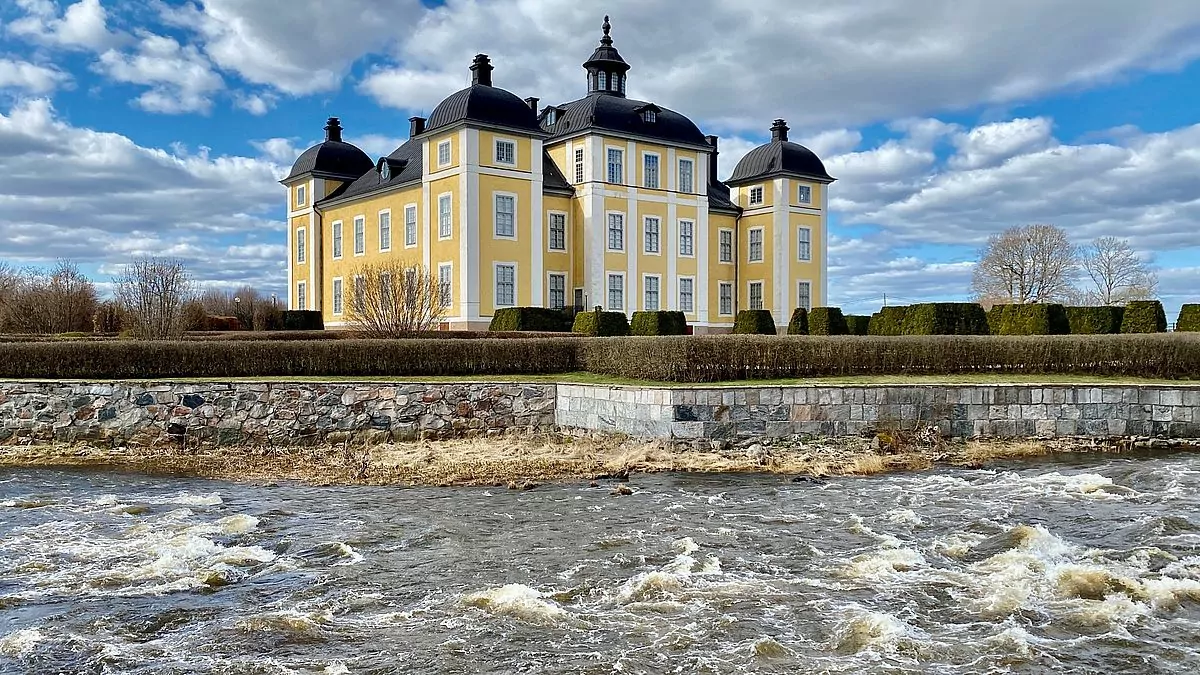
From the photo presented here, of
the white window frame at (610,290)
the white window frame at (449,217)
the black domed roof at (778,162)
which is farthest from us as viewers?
the black domed roof at (778,162)

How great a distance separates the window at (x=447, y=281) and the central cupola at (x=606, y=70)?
12958 millimetres

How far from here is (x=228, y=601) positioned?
742 centimetres

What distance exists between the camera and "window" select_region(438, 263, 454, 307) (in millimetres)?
34250

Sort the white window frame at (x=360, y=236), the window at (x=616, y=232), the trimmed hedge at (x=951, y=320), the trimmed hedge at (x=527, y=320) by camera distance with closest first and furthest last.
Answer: the trimmed hedge at (x=951, y=320), the trimmed hedge at (x=527, y=320), the window at (x=616, y=232), the white window frame at (x=360, y=236)

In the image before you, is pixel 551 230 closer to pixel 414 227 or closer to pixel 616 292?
pixel 616 292

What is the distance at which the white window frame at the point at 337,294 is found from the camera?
43.6m

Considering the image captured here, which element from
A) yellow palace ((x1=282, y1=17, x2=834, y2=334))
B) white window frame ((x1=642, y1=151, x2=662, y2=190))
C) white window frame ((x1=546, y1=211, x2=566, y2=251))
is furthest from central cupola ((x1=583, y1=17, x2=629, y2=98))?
white window frame ((x1=546, y1=211, x2=566, y2=251))

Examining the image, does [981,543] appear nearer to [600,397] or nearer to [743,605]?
[743,605]

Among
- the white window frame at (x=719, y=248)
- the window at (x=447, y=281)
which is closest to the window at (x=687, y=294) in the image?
the white window frame at (x=719, y=248)

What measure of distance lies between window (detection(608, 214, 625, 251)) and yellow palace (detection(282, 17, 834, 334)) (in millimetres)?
72

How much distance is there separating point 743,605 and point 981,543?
10.7 feet

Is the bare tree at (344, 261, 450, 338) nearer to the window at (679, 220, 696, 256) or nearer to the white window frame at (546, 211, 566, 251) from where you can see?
the white window frame at (546, 211, 566, 251)

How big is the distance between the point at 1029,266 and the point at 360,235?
36076mm

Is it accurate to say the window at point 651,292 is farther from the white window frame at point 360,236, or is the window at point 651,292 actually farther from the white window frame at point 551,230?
the white window frame at point 360,236
